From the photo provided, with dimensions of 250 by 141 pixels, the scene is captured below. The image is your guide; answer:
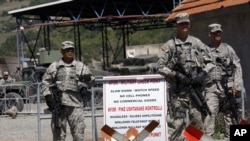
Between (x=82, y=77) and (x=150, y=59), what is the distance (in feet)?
84.7

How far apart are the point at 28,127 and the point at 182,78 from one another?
32.4ft

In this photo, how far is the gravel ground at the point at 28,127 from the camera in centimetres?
1484

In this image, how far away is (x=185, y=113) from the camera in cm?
927

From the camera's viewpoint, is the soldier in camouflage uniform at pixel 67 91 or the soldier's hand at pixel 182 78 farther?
the soldier in camouflage uniform at pixel 67 91

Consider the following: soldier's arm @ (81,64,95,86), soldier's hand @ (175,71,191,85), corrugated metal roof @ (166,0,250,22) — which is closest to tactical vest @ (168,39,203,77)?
soldier's hand @ (175,71,191,85)

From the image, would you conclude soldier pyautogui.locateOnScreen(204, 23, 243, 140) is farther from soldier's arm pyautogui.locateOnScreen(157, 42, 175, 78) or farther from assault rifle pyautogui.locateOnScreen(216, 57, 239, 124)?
soldier's arm pyautogui.locateOnScreen(157, 42, 175, 78)

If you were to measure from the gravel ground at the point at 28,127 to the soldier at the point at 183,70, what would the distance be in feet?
12.9

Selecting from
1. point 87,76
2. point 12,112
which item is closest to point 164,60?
point 87,76

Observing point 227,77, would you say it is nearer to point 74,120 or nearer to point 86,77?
point 86,77

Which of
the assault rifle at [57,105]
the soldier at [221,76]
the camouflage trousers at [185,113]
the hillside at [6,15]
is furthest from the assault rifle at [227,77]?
the hillside at [6,15]

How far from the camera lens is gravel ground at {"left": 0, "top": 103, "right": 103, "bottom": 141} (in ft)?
48.7

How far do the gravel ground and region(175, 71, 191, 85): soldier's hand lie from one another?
13.5 feet

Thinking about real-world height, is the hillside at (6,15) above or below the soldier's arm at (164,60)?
above

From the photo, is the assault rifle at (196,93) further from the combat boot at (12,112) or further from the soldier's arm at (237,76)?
the combat boot at (12,112)
